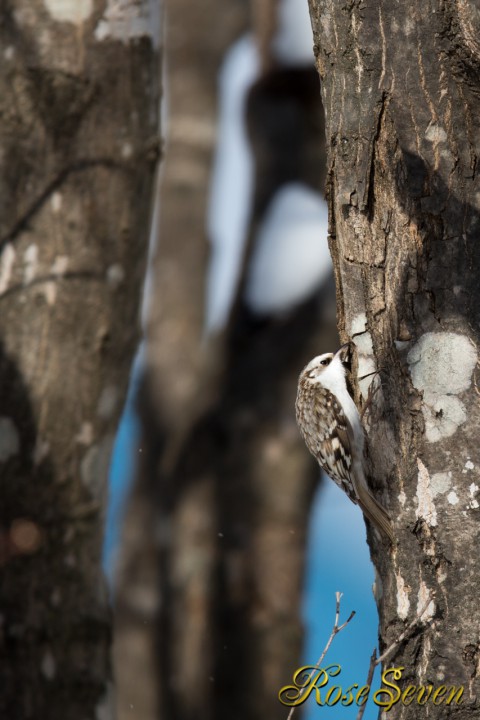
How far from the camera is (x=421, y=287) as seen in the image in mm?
1912

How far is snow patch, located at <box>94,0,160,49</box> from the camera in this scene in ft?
10.6

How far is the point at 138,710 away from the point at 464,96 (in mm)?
5174

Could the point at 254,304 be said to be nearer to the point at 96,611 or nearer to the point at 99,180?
the point at 99,180

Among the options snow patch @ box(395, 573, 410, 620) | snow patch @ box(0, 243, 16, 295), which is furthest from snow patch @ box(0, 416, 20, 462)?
snow patch @ box(395, 573, 410, 620)

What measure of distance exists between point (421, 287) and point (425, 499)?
1.42ft

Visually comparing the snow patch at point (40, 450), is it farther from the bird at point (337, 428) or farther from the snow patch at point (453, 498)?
the snow patch at point (453, 498)

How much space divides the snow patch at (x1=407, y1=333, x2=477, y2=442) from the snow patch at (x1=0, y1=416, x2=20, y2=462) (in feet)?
5.14

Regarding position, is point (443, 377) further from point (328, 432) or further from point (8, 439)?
point (8, 439)

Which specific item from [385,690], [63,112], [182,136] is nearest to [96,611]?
[385,690]

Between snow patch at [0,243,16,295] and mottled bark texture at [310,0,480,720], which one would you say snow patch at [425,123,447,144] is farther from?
snow patch at [0,243,16,295]

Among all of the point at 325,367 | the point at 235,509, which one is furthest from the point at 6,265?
the point at 235,509

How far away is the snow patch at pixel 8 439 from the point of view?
2990 mm

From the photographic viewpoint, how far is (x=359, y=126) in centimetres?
196

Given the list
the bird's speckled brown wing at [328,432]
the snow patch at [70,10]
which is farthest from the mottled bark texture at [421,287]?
the snow patch at [70,10]
